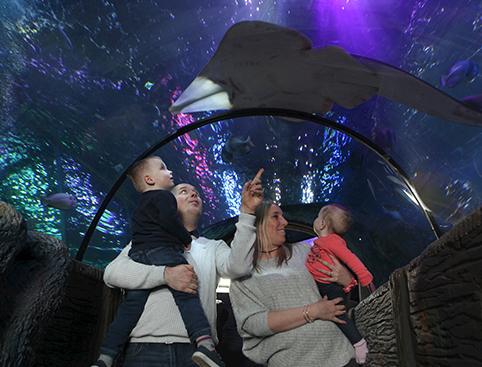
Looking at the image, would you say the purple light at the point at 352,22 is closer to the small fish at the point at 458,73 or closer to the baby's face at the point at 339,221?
the baby's face at the point at 339,221

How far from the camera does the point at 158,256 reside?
1720mm

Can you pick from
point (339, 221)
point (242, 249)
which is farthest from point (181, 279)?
point (339, 221)

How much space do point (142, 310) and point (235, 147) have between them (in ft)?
8.06

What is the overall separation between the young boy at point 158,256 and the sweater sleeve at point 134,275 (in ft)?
0.11

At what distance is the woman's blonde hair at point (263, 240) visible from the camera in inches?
73.8

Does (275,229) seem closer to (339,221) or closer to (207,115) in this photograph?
(339,221)

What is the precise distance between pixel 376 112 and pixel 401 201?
4.41 ft

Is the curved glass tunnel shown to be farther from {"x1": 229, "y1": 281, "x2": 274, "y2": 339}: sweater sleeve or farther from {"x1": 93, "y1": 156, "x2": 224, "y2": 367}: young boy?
{"x1": 229, "y1": 281, "x2": 274, "y2": 339}: sweater sleeve

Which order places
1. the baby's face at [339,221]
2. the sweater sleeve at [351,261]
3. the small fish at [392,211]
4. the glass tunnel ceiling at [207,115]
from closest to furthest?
the sweater sleeve at [351,261] < the baby's face at [339,221] < the glass tunnel ceiling at [207,115] < the small fish at [392,211]

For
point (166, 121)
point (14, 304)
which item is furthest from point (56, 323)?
point (166, 121)

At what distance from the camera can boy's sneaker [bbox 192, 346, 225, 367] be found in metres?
1.38

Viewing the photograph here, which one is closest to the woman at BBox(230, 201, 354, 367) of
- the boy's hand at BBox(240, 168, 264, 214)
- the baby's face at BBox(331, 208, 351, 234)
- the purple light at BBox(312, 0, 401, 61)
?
the boy's hand at BBox(240, 168, 264, 214)

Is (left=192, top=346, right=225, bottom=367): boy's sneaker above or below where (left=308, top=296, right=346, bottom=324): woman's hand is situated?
below

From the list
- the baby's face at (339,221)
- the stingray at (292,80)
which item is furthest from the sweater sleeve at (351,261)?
the stingray at (292,80)
